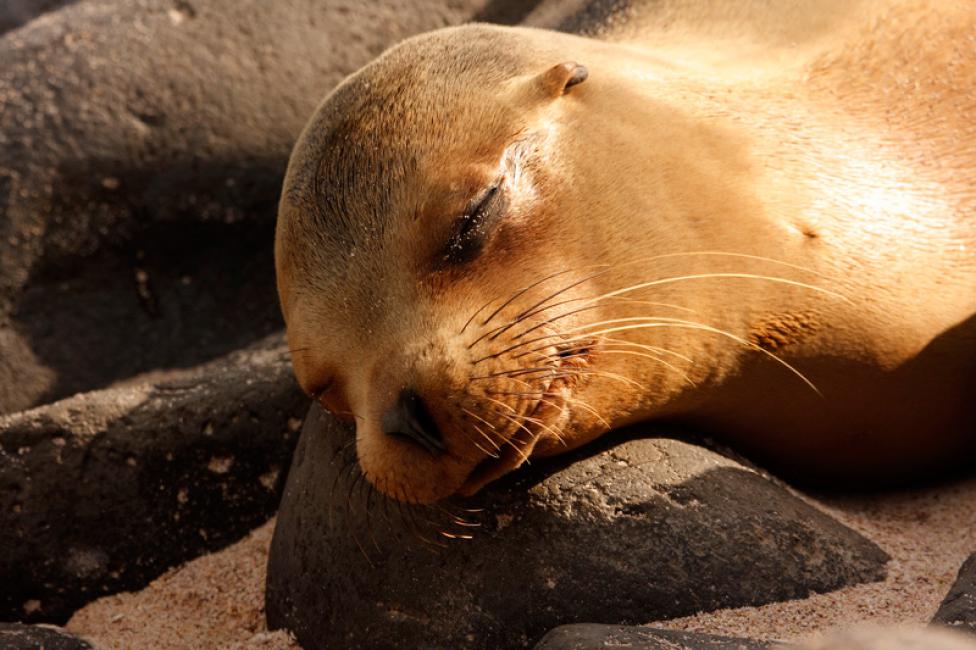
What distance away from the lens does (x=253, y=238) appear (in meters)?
5.84

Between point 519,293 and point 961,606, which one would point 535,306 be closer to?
point 519,293

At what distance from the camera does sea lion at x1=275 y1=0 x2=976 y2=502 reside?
2895mm

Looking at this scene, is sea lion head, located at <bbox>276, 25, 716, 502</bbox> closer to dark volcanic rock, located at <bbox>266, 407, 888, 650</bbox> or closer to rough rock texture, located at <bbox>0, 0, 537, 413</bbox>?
dark volcanic rock, located at <bbox>266, 407, 888, 650</bbox>

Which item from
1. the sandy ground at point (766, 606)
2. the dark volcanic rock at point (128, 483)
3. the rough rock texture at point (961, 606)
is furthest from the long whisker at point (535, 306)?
the dark volcanic rock at point (128, 483)

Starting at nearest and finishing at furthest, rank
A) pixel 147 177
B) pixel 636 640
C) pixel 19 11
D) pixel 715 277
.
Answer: pixel 636 640, pixel 715 277, pixel 147 177, pixel 19 11

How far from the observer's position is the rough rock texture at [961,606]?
2.43 meters

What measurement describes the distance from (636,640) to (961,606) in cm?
68

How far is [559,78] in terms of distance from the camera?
3.24 meters

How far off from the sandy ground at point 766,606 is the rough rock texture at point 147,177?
1846mm

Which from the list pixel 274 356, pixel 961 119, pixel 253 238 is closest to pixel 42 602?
pixel 274 356

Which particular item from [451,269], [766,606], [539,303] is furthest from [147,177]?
[766,606]

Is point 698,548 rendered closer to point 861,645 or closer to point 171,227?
point 861,645

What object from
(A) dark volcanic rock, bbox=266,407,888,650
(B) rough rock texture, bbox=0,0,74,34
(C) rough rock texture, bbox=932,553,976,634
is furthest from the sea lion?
(B) rough rock texture, bbox=0,0,74,34

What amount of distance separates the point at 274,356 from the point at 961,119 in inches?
101
